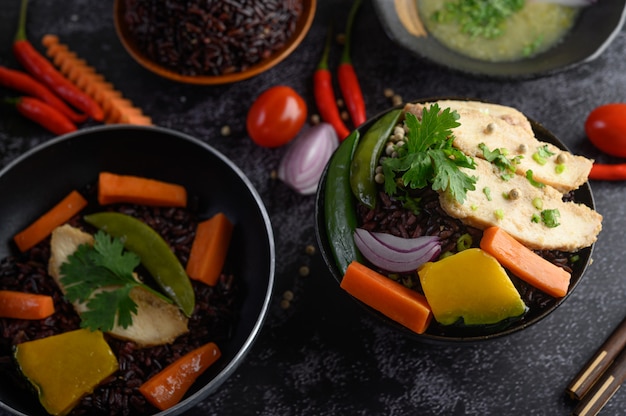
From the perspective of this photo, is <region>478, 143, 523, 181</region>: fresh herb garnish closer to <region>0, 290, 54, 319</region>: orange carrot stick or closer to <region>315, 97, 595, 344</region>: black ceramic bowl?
<region>315, 97, 595, 344</region>: black ceramic bowl

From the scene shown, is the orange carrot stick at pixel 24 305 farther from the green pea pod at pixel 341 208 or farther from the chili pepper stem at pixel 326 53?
the chili pepper stem at pixel 326 53

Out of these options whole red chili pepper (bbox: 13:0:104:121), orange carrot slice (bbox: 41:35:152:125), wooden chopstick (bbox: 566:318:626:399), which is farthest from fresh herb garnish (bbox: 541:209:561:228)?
whole red chili pepper (bbox: 13:0:104:121)

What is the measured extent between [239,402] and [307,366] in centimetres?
34

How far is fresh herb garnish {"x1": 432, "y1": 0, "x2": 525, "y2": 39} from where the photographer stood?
3434mm

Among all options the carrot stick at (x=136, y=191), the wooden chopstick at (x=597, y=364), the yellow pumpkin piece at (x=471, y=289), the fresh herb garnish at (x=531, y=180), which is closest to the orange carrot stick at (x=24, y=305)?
the carrot stick at (x=136, y=191)

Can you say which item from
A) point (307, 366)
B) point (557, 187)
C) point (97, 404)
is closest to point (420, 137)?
point (557, 187)

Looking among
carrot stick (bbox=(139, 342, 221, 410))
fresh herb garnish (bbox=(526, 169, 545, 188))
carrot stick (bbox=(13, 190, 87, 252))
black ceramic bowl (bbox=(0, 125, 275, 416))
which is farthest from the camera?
carrot stick (bbox=(13, 190, 87, 252))

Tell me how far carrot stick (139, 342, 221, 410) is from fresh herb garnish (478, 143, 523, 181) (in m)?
1.39

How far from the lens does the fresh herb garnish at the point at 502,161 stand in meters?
2.38

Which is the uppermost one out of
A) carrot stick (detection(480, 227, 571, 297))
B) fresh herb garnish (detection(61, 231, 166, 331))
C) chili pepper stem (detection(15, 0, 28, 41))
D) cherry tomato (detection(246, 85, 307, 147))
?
carrot stick (detection(480, 227, 571, 297))

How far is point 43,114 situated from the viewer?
Result: 3.26 meters

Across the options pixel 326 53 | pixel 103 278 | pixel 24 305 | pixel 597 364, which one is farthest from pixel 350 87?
pixel 24 305

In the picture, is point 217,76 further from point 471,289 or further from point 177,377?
point 471,289

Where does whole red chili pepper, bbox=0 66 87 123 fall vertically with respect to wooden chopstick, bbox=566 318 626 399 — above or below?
below
